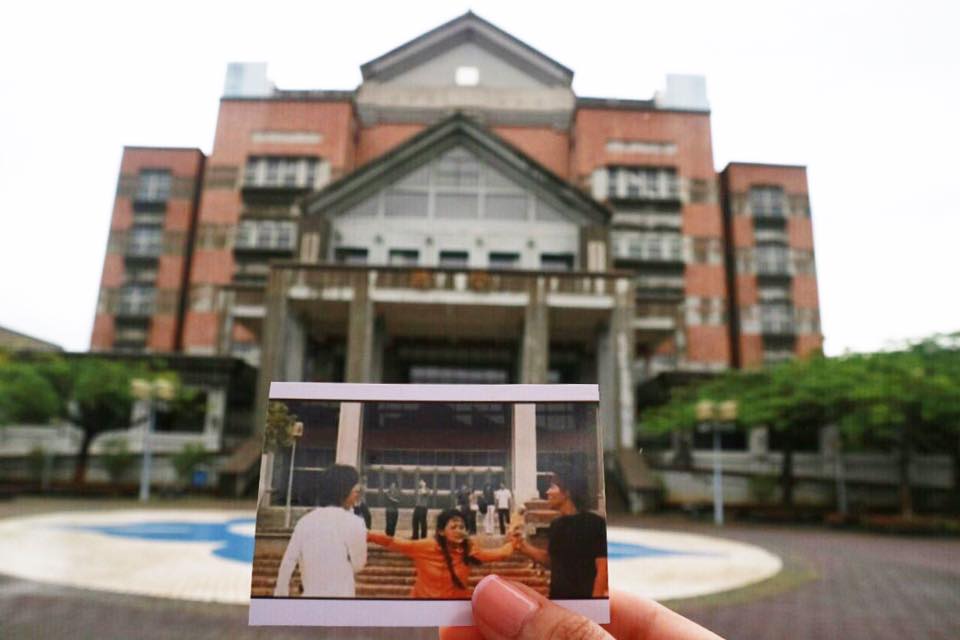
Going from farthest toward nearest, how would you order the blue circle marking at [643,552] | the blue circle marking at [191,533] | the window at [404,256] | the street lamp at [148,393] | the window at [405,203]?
the window at [405,203] < the window at [404,256] < the street lamp at [148,393] < the blue circle marking at [643,552] < the blue circle marking at [191,533]

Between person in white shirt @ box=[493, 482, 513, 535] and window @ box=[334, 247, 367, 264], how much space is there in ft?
40.9

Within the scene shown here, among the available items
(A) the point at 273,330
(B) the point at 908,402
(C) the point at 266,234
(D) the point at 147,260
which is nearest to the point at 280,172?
(C) the point at 266,234

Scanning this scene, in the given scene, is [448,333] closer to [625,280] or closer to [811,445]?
[625,280]

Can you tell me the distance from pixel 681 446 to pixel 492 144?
24.7 feet

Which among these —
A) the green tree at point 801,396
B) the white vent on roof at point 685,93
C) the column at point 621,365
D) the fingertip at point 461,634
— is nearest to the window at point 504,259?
the column at point 621,365

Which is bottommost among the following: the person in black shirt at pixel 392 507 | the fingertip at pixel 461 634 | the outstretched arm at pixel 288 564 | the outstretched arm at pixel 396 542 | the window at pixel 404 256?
the fingertip at pixel 461 634

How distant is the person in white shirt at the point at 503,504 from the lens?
2.75 ft

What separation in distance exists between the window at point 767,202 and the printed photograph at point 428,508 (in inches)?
713

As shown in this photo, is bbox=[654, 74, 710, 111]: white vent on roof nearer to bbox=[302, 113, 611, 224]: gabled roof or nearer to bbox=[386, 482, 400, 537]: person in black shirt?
Result: bbox=[302, 113, 611, 224]: gabled roof

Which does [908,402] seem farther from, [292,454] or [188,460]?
[188,460]

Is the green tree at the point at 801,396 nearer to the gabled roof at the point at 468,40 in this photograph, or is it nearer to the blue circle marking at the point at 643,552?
the blue circle marking at the point at 643,552

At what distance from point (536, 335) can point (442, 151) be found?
4.89 metres

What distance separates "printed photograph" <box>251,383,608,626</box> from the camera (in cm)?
82

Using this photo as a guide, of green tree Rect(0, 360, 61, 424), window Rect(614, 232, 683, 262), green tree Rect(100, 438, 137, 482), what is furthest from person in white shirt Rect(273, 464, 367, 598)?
window Rect(614, 232, 683, 262)
